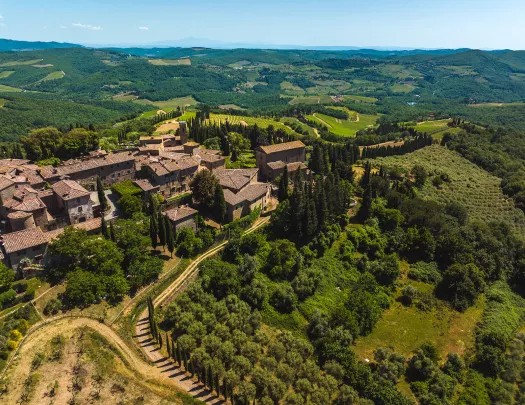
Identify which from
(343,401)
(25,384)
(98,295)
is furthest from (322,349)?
(25,384)

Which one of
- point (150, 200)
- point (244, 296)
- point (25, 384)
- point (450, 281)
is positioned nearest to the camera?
point (25, 384)

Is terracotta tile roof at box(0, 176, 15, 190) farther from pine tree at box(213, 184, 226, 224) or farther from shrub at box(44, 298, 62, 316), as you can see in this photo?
pine tree at box(213, 184, 226, 224)

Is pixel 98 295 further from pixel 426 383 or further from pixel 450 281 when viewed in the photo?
pixel 450 281

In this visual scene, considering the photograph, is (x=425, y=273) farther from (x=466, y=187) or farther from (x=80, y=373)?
(x=80, y=373)

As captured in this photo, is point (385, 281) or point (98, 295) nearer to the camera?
point (98, 295)

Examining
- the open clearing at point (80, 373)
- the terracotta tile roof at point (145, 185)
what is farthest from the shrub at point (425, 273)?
the terracotta tile roof at point (145, 185)

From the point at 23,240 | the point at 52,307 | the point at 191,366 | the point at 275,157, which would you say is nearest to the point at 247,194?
the point at 275,157
